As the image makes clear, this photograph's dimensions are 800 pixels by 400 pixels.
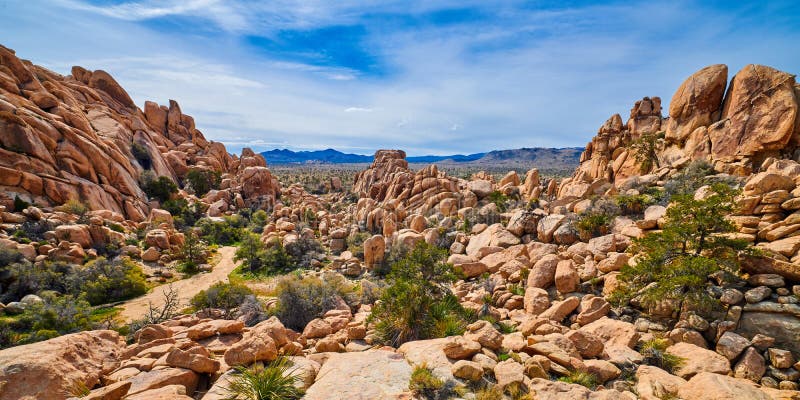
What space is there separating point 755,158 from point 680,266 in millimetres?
20259

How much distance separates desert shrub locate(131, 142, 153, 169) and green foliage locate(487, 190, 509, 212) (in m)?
52.7

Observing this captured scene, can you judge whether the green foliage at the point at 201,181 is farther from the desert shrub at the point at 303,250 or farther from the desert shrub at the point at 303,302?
the desert shrub at the point at 303,302

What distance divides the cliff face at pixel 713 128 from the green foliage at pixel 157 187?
173 ft

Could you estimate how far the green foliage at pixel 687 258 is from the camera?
1022cm

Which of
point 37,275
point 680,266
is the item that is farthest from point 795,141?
point 37,275

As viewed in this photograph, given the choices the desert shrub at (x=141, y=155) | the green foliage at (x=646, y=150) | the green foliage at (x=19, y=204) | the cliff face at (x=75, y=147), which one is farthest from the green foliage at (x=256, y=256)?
the green foliage at (x=646, y=150)

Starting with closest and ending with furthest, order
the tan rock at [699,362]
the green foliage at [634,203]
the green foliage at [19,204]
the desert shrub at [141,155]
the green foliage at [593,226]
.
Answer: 1. the tan rock at [699,362]
2. the green foliage at [593,226]
3. the green foliage at [634,203]
4. the green foliage at [19,204]
5. the desert shrub at [141,155]

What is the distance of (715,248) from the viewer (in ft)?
36.6

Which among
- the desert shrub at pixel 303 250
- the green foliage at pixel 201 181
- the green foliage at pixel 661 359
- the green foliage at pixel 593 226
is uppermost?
the green foliage at pixel 201 181

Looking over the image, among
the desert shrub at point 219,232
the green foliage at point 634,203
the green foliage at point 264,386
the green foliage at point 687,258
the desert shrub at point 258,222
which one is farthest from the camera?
the desert shrub at point 258,222

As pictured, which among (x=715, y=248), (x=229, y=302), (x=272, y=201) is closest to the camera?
(x=715, y=248)

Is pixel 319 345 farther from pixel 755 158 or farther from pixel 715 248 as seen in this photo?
pixel 755 158

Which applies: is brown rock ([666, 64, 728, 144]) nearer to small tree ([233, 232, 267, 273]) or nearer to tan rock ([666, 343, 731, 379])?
tan rock ([666, 343, 731, 379])

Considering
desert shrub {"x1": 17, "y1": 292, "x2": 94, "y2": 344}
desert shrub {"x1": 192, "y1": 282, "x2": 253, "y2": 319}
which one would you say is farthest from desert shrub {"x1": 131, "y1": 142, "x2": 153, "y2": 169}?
desert shrub {"x1": 192, "y1": 282, "x2": 253, "y2": 319}
